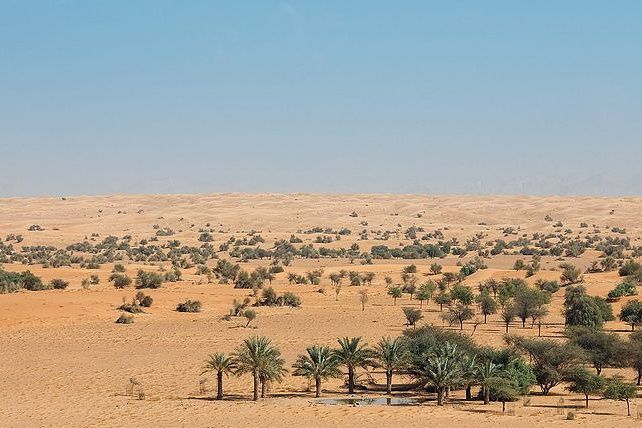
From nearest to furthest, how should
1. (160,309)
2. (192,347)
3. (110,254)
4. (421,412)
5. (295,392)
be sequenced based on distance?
1. (421,412)
2. (295,392)
3. (192,347)
4. (160,309)
5. (110,254)

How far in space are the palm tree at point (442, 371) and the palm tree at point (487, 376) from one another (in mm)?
727

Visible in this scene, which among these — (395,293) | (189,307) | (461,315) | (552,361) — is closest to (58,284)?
(189,307)

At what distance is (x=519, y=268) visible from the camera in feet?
241

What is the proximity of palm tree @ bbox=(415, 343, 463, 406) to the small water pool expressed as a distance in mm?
935

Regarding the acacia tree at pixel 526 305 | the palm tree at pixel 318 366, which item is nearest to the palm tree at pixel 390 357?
the palm tree at pixel 318 366

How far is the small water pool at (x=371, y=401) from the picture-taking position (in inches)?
1093

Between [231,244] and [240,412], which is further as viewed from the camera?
[231,244]

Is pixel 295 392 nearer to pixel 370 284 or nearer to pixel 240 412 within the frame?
pixel 240 412

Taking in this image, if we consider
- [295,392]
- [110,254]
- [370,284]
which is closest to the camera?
[295,392]

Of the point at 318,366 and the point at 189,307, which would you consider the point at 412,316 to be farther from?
the point at 318,366

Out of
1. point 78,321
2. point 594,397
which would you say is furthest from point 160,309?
point 594,397

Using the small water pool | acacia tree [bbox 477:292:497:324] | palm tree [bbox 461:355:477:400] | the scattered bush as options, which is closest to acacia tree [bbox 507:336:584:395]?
palm tree [bbox 461:355:477:400]

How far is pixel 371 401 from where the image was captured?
2839 cm

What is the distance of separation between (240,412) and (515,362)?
34.4 ft
